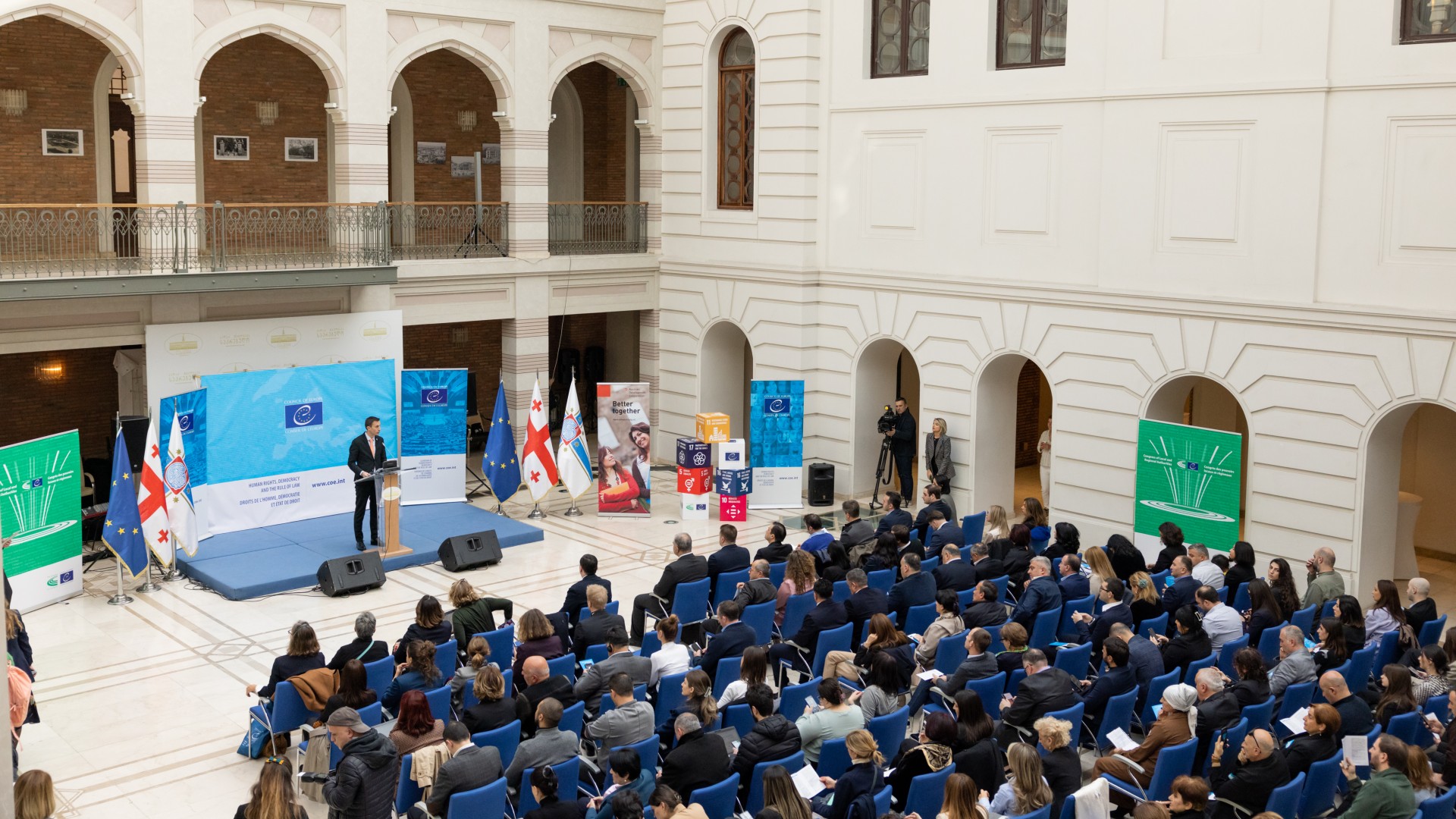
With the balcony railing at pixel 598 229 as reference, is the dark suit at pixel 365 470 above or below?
below

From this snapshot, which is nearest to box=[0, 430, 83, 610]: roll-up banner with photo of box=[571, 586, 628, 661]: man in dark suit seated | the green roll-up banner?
box=[571, 586, 628, 661]: man in dark suit seated

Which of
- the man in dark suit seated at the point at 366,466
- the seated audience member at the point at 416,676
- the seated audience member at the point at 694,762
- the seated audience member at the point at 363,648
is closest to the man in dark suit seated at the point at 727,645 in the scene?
the seated audience member at the point at 416,676

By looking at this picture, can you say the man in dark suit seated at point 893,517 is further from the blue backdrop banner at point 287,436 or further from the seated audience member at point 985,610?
the blue backdrop banner at point 287,436

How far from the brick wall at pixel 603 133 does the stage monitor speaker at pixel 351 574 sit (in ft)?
39.0

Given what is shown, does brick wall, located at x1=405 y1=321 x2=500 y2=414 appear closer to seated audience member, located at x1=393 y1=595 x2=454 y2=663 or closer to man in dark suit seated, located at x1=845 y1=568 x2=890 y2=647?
seated audience member, located at x1=393 y1=595 x2=454 y2=663

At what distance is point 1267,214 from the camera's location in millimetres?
15406

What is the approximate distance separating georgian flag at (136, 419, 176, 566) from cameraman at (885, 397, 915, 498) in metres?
9.87

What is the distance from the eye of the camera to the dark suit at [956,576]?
1247 centimetres

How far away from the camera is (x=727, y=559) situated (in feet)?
43.8

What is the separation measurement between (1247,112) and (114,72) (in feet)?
51.1

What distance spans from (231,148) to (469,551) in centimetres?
871

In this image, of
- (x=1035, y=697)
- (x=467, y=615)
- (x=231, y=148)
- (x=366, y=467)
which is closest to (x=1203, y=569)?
(x=1035, y=697)

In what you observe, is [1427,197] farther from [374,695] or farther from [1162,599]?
[374,695]

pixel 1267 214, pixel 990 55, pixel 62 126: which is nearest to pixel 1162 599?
pixel 1267 214
